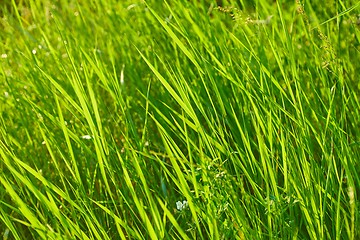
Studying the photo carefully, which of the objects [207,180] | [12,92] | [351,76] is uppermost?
[12,92]

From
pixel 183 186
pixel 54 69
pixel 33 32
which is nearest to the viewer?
pixel 183 186

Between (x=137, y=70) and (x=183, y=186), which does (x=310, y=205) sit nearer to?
(x=183, y=186)

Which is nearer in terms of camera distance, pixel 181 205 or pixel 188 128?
pixel 181 205

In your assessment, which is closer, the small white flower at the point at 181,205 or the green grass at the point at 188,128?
the green grass at the point at 188,128

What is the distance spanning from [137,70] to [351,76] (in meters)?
0.78

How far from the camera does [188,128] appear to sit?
78.2 inches

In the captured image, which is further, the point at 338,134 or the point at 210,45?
the point at 210,45

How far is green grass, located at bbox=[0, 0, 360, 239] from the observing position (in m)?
1.38

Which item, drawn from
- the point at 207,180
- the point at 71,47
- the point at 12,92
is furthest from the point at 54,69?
the point at 207,180

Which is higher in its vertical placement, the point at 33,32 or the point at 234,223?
the point at 33,32

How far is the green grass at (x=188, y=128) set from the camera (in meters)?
1.38

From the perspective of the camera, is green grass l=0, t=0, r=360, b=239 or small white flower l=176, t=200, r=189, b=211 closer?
green grass l=0, t=0, r=360, b=239

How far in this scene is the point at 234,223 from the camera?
53.1 inches

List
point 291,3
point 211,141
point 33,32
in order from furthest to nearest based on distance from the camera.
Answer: point 33,32, point 291,3, point 211,141
